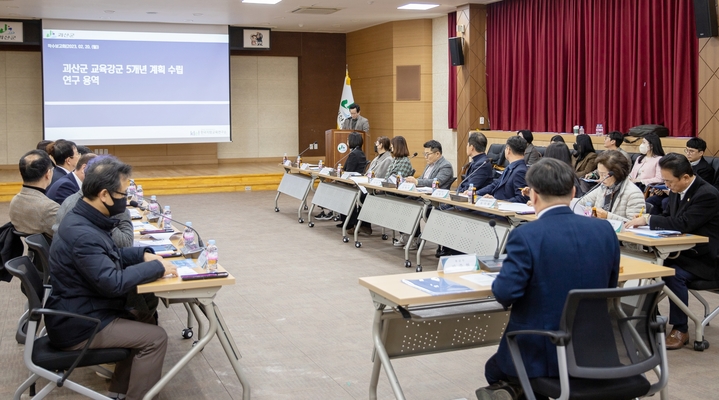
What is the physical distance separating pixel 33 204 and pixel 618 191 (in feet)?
11.9

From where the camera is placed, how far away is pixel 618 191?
15.2 ft

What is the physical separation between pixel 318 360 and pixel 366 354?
285mm

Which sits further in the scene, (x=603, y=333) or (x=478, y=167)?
(x=478, y=167)

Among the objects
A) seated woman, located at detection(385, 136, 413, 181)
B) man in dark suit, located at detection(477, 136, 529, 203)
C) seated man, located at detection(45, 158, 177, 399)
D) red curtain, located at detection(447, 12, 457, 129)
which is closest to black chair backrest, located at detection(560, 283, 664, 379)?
seated man, located at detection(45, 158, 177, 399)

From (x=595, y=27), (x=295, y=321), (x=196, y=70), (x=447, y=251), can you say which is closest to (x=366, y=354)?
(x=295, y=321)

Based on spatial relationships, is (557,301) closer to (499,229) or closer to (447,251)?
(499,229)

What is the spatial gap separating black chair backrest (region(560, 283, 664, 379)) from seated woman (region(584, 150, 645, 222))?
2.24m

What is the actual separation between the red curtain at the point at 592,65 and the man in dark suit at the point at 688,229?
4.30 metres

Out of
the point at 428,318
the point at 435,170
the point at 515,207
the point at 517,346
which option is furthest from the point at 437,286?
the point at 435,170

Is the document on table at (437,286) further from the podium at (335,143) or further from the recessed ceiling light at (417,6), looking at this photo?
the recessed ceiling light at (417,6)

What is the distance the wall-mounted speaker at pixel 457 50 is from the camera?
11.3 meters

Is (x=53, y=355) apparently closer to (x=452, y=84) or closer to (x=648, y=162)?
(x=648, y=162)

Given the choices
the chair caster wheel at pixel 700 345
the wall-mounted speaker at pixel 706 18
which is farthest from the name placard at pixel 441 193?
the wall-mounted speaker at pixel 706 18

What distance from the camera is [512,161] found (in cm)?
582
